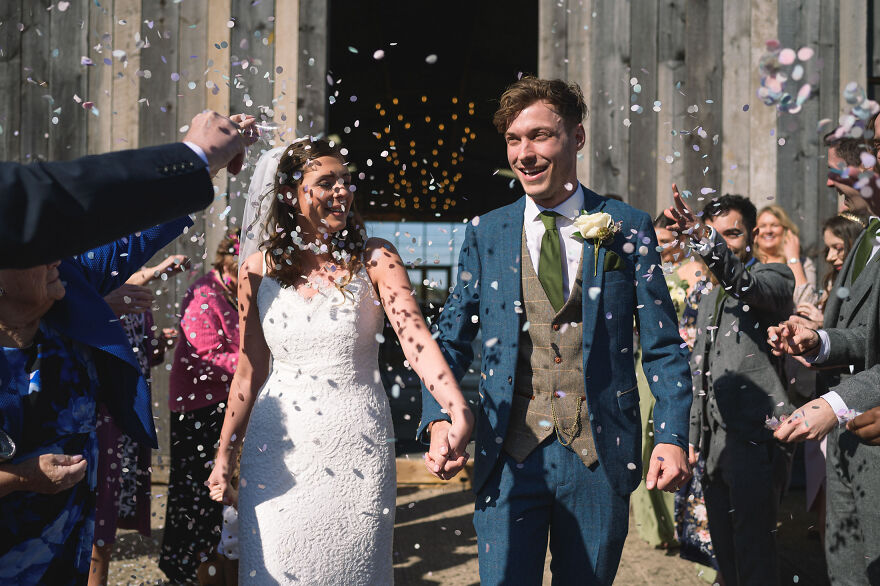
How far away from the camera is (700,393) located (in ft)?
12.2

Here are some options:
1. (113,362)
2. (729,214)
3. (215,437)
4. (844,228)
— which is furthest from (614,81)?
(113,362)

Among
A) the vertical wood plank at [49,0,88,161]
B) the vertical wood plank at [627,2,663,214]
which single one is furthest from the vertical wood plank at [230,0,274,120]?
the vertical wood plank at [627,2,663,214]

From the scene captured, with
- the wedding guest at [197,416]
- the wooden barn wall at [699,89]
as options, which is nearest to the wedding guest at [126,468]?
the wedding guest at [197,416]

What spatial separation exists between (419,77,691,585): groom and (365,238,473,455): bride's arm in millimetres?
64

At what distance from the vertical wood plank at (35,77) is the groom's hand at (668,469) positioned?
18.3 ft

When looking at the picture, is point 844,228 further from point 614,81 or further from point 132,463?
point 132,463

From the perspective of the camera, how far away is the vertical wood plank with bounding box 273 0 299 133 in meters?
6.00

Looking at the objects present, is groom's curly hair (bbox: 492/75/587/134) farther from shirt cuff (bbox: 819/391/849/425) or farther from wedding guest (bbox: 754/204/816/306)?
wedding guest (bbox: 754/204/816/306)

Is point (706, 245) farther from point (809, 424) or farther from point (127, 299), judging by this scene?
point (127, 299)

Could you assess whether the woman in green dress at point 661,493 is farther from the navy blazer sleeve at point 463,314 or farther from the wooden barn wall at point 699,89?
the navy blazer sleeve at point 463,314

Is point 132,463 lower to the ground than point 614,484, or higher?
lower

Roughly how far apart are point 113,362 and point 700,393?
8.65ft

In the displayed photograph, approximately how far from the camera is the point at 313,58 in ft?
19.8

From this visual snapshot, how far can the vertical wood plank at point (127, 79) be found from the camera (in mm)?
6059
